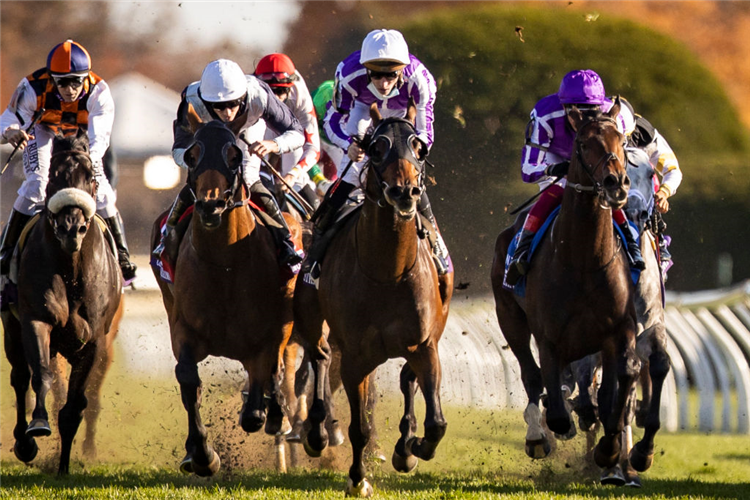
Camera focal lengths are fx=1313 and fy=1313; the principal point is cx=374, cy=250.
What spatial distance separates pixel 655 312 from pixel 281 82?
3586 mm

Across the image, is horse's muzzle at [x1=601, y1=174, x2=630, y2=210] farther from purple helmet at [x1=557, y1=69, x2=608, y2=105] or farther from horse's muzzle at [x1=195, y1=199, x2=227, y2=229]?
horse's muzzle at [x1=195, y1=199, x2=227, y2=229]

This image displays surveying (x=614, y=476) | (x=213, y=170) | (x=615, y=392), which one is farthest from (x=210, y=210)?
(x=614, y=476)

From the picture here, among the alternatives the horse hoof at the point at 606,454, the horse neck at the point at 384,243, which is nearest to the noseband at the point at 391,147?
the horse neck at the point at 384,243

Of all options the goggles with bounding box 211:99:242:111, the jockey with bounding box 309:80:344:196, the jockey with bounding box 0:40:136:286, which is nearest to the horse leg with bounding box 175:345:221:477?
the goggles with bounding box 211:99:242:111

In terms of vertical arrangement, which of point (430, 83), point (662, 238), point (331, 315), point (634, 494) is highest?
point (430, 83)

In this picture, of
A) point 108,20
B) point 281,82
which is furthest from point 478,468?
point 108,20

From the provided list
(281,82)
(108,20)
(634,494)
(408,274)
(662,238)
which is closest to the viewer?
(408,274)

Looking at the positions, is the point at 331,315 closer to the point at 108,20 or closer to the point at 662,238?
the point at 662,238

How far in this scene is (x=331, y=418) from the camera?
26.0 ft

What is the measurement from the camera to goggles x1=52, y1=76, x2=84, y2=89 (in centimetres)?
826

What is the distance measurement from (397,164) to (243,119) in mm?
1246

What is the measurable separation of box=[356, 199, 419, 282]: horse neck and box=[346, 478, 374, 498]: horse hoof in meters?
1.15

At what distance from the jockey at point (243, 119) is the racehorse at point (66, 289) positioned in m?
0.47

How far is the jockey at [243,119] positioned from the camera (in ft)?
24.5
